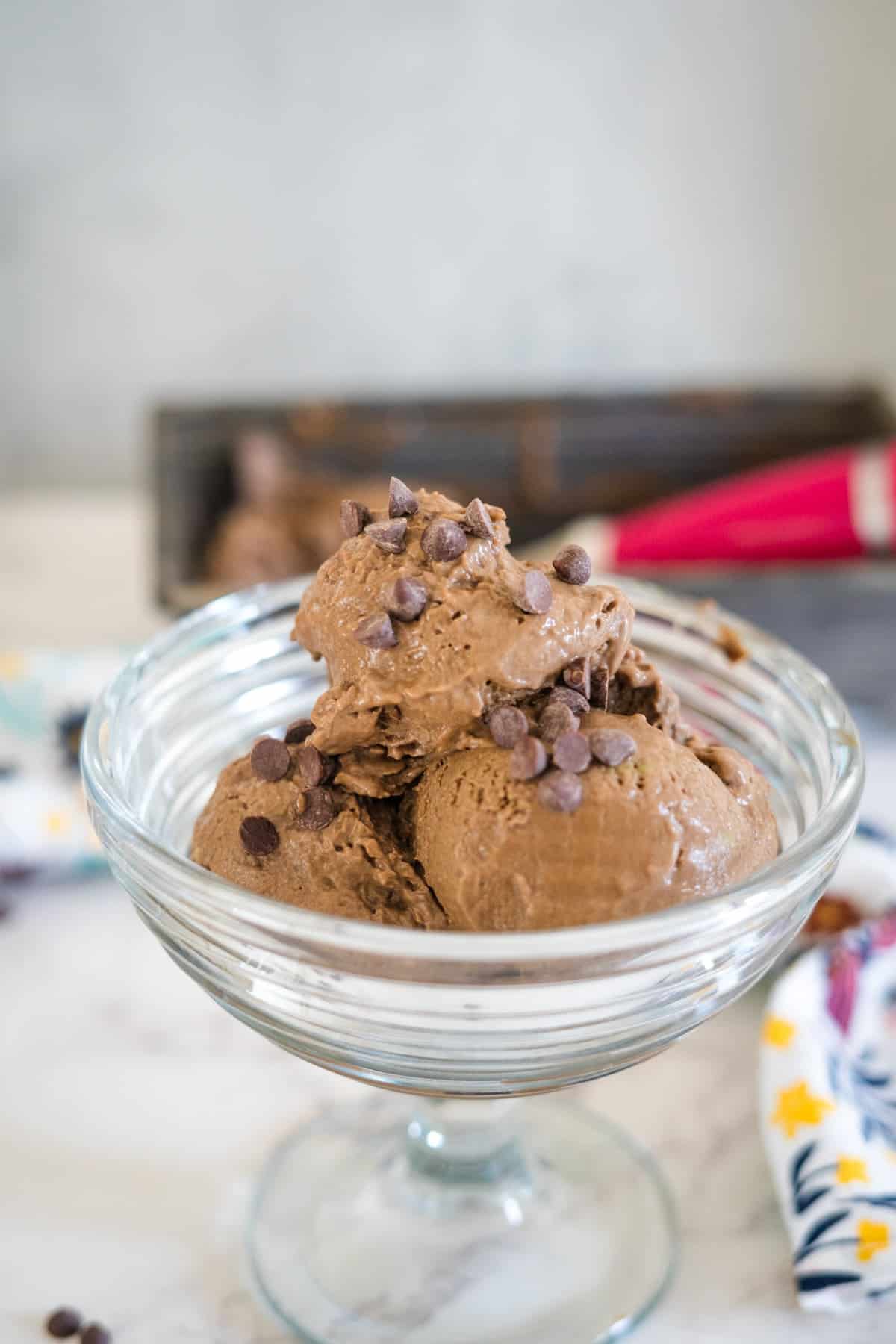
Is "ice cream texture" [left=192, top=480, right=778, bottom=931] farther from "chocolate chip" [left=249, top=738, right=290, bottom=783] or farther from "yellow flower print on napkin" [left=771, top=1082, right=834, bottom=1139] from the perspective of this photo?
"yellow flower print on napkin" [left=771, top=1082, right=834, bottom=1139]

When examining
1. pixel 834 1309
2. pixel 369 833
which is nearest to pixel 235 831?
pixel 369 833

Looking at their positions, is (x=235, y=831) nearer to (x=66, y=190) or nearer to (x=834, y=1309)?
(x=834, y=1309)

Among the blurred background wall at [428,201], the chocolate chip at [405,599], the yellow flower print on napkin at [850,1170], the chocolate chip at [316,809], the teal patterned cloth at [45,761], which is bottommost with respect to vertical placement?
the yellow flower print on napkin at [850,1170]

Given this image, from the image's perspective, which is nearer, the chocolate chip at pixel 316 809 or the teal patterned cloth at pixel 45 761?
the chocolate chip at pixel 316 809

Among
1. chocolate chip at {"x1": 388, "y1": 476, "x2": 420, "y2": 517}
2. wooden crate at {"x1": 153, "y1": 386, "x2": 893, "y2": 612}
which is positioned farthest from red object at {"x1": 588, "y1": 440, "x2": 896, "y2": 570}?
chocolate chip at {"x1": 388, "y1": 476, "x2": 420, "y2": 517}

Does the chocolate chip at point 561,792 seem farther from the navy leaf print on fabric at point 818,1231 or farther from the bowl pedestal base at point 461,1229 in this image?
the navy leaf print on fabric at point 818,1231

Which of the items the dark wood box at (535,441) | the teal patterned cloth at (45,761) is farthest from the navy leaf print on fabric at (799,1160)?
the dark wood box at (535,441)

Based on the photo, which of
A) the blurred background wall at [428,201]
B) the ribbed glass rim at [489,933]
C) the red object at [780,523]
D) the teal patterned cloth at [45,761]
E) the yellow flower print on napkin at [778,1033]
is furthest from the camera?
the blurred background wall at [428,201]
